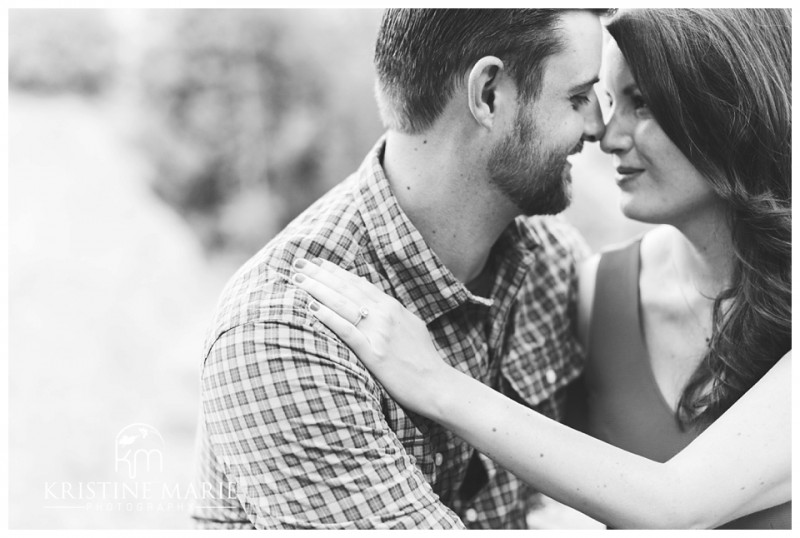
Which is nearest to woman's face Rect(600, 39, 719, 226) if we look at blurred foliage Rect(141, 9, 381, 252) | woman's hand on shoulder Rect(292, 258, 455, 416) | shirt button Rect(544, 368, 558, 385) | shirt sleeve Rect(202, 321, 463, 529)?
shirt button Rect(544, 368, 558, 385)

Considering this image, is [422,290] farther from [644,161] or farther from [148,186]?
[148,186]

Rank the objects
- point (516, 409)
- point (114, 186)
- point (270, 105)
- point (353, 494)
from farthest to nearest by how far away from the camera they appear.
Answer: point (270, 105) < point (114, 186) < point (516, 409) < point (353, 494)

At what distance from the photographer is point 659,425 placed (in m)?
1.65

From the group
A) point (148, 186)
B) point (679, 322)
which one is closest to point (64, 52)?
point (148, 186)

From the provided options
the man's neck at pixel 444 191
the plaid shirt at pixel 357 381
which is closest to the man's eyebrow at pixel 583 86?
the man's neck at pixel 444 191

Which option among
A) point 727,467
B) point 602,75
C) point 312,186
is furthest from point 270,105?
point 727,467

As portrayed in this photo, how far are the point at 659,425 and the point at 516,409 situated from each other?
0.42 meters

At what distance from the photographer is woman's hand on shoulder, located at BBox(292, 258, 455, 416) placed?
4.51ft

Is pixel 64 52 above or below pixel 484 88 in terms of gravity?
above

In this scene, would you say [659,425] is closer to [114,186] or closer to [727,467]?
[727,467]

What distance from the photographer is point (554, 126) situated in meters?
1.57

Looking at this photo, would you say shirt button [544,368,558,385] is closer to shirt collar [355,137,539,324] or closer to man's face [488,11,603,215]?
shirt collar [355,137,539,324]

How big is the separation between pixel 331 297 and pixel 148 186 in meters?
2.07

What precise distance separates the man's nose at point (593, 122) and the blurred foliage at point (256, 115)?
6.05ft
